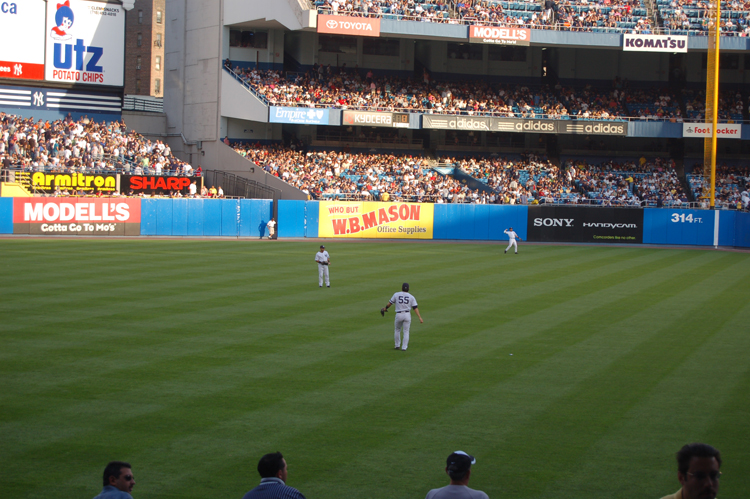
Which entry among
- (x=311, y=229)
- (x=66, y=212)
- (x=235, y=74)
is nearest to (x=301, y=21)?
(x=235, y=74)

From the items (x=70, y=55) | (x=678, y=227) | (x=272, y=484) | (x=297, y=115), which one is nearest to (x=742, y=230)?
(x=678, y=227)

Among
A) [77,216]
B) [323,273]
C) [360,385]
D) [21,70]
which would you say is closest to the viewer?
[360,385]

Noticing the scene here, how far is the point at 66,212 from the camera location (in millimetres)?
43688

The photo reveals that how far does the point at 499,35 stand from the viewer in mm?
57375

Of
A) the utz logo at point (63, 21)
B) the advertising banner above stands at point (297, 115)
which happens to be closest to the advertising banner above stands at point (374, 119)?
the advertising banner above stands at point (297, 115)

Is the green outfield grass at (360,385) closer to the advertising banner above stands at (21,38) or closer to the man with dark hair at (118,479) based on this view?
the man with dark hair at (118,479)

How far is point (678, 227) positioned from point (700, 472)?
4878 cm

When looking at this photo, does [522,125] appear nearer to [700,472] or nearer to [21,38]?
[21,38]

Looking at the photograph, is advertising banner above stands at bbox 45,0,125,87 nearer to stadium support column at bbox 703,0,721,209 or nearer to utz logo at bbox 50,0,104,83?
utz logo at bbox 50,0,104,83

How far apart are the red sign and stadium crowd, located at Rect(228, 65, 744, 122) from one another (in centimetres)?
1439

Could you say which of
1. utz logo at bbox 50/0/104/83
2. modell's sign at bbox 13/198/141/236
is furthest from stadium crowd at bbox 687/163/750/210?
utz logo at bbox 50/0/104/83

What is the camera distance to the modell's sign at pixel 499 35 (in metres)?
57.0

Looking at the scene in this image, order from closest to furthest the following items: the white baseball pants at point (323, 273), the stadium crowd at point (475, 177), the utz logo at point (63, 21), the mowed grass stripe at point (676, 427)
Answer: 1. the mowed grass stripe at point (676, 427)
2. the white baseball pants at point (323, 273)
3. the stadium crowd at point (475, 177)
4. the utz logo at point (63, 21)

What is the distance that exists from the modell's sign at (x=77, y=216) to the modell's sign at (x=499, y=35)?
92.4 feet
